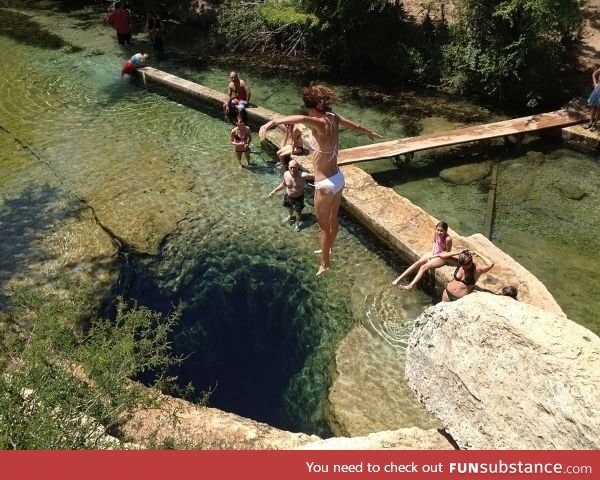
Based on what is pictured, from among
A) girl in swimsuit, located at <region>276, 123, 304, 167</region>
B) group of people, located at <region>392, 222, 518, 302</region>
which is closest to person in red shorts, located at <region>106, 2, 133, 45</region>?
girl in swimsuit, located at <region>276, 123, 304, 167</region>

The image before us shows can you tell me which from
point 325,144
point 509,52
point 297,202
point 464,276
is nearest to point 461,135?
point 509,52

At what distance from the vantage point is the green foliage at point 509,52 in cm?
1245

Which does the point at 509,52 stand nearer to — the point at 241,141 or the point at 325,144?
the point at 241,141

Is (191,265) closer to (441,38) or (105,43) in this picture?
(441,38)

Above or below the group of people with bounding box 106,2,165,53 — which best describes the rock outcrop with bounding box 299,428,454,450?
below

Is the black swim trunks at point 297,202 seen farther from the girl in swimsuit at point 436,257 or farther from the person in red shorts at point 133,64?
the person in red shorts at point 133,64

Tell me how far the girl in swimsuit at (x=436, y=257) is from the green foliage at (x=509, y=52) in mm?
7132

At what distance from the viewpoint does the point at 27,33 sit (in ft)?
61.1

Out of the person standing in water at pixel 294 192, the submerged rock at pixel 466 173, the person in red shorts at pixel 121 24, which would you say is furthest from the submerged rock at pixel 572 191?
the person in red shorts at pixel 121 24

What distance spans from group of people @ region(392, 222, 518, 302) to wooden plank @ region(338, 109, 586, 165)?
3.26 metres

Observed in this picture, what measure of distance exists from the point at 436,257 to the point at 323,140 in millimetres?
3297

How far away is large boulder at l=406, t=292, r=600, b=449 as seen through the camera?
3.48m

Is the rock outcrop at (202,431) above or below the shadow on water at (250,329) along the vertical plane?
above

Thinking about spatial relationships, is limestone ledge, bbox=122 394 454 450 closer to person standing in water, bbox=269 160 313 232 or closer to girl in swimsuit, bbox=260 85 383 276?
girl in swimsuit, bbox=260 85 383 276
